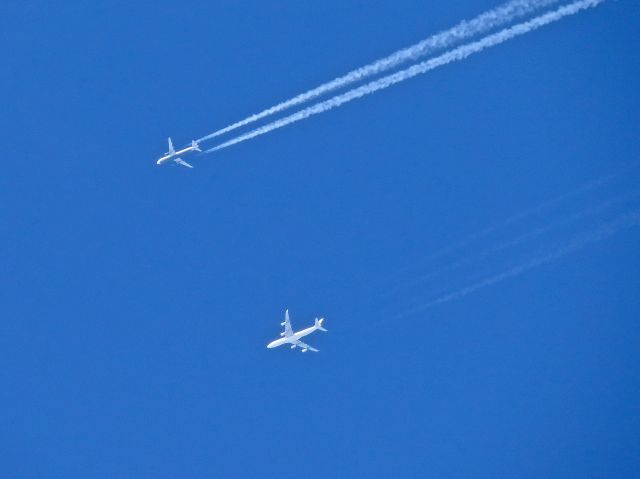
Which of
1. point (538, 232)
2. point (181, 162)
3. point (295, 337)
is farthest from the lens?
point (181, 162)

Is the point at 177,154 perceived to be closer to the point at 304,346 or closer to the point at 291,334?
the point at 291,334

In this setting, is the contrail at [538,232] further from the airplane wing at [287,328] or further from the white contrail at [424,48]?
the white contrail at [424,48]

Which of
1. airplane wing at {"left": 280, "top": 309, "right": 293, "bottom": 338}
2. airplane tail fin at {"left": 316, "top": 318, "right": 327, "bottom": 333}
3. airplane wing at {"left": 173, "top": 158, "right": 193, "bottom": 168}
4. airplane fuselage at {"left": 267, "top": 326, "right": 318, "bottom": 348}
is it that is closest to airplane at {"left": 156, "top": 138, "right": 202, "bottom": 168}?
airplane wing at {"left": 173, "top": 158, "right": 193, "bottom": 168}

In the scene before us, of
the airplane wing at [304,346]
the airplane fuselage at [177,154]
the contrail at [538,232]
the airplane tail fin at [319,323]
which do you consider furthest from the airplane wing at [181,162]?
the contrail at [538,232]

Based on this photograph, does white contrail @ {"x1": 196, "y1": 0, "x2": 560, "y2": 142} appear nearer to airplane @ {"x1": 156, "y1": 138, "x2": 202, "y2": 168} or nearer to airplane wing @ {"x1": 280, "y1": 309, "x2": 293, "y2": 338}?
airplane @ {"x1": 156, "y1": 138, "x2": 202, "y2": 168}

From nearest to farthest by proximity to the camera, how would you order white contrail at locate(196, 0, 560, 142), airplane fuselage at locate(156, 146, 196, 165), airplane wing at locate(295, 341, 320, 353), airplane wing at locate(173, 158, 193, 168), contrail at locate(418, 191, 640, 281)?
white contrail at locate(196, 0, 560, 142)
contrail at locate(418, 191, 640, 281)
airplane wing at locate(295, 341, 320, 353)
airplane fuselage at locate(156, 146, 196, 165)
airplane wing at locate(173, 158, 193, 168)

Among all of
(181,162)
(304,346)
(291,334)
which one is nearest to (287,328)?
(291,334)
